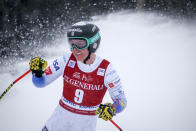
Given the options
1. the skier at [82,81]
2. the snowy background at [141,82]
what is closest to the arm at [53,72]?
the skier at [82,81]

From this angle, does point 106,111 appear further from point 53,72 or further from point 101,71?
point 53,72

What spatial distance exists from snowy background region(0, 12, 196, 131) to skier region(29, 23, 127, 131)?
215cm

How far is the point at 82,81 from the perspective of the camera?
1729 mm

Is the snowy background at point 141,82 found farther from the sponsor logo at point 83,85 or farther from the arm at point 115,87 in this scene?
the sponsor logo at point 83,85

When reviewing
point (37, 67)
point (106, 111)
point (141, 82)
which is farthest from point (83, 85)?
point (141, 82)

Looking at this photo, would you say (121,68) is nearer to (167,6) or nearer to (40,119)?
(40,119)

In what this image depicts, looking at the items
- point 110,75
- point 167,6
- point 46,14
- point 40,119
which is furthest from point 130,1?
point 110,75

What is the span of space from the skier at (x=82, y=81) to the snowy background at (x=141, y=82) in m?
2.15

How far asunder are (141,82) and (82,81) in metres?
3.92

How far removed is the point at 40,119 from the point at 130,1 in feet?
27.4

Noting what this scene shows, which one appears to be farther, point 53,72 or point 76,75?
point 53,72

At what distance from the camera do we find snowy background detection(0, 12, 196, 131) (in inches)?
160

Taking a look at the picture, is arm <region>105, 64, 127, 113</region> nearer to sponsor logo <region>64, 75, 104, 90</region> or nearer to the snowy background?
sponsor logo <region>64, 75, 104, 90</region>

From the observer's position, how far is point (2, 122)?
3.97 metres
